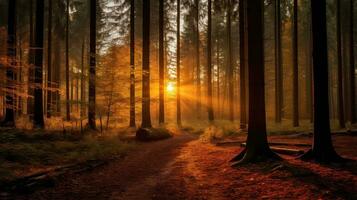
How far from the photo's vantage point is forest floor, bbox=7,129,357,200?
19.6 ft

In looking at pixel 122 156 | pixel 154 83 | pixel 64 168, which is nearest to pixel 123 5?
pixel 154 83

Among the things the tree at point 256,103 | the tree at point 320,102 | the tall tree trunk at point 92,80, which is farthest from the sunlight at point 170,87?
the tree at point 320,102

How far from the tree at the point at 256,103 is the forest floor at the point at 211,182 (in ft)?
2.12

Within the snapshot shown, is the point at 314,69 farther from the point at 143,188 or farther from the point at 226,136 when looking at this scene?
the point at 226,136

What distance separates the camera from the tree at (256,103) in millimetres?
9078

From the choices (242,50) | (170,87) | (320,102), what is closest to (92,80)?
(242,50)

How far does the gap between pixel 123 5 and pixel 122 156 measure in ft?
59.3

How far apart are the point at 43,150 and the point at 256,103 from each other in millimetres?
8300

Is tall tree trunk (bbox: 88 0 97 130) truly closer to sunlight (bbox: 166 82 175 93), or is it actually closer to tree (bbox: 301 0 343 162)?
tree (bbox: 301 0 343 162)

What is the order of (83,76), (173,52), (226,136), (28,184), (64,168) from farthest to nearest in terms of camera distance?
(173,52)
(226,136)
(83,76)
(64,168)
(28,184)

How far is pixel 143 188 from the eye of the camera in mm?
6969

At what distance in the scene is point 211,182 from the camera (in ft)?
24.2

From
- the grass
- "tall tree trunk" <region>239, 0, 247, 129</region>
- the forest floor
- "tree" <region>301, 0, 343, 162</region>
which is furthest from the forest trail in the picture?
"tall tree trunk" <region>239, 0, 247, 129</region>

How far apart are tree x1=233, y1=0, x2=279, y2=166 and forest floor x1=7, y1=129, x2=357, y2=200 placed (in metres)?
0.65
